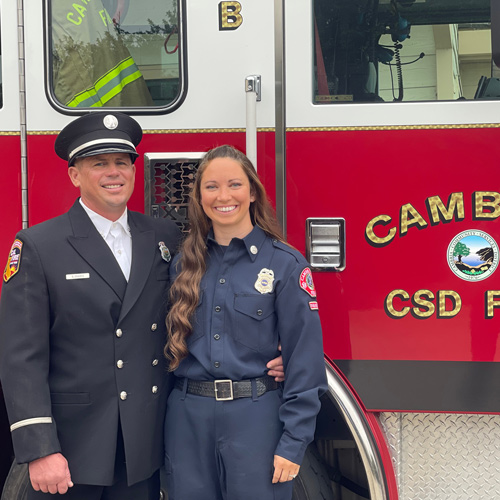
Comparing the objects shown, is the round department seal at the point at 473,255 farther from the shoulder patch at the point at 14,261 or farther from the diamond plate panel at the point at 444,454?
the shoulder patch at the point at 14,261

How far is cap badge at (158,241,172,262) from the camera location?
1981mm

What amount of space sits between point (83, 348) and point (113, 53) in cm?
104

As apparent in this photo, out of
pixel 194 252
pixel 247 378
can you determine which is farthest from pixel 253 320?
pixel 194 252

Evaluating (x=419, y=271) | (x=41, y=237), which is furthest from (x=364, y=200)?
(x=41, y=237)

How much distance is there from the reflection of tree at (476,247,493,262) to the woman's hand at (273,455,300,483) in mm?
911

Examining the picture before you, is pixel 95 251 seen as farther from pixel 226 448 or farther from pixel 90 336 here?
pixel 226 448

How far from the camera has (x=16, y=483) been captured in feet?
7.37

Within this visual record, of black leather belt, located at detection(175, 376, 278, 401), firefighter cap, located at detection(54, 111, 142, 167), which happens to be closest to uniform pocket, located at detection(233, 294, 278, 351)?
black leather belt, located at detection(175, 376, 278, 401)

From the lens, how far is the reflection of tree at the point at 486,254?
2.10 meters

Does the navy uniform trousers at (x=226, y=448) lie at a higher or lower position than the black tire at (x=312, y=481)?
higher

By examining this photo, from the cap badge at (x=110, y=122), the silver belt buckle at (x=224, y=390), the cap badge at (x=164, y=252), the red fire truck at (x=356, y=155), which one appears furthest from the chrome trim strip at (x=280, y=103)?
the silver belt buckle at (x=224, y=390)

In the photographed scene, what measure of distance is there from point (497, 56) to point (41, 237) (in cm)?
147

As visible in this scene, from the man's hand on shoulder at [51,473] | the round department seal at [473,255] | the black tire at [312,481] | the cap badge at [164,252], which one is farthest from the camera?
the black tire at [312,481]

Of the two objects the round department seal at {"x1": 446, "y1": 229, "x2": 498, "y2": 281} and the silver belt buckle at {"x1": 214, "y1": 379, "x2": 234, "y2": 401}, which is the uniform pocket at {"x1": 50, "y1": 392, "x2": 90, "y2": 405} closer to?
the silver belt buckle at {"x1": 214, "y1": 379, "x2": 234, "y2": 401}
